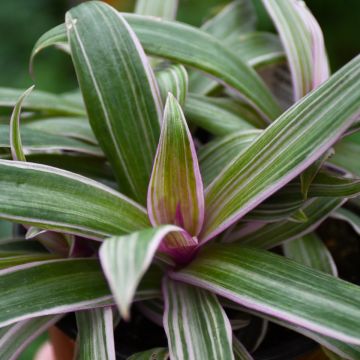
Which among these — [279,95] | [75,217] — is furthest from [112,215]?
[279,95]

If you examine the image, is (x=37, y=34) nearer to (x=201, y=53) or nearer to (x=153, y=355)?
(x=201, y=53)

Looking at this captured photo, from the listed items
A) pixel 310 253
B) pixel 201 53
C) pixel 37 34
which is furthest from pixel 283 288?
pixel 37 34

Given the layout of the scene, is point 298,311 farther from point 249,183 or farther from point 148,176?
point 148,176

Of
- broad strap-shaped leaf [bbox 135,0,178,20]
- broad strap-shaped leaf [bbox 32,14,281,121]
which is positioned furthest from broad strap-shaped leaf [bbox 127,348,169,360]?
broad strap-shaped leaf [bbox 135,0,178,20]

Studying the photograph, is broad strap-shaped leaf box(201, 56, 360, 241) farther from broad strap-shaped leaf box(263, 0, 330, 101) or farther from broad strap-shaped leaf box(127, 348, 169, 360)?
broad strap-shaped leaf box(263, 0, 330, 101)

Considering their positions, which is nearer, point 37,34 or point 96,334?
point 96,334
